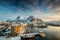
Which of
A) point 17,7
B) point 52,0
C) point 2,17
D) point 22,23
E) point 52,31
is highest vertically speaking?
point 52,0

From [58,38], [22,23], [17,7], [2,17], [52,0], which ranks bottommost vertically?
[58,38]

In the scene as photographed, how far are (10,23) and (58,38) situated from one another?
1392mm

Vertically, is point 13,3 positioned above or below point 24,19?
above

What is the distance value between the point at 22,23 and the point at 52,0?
1.11 metres

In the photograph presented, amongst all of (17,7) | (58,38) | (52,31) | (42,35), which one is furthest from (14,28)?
(58,38)

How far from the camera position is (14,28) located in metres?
2.60

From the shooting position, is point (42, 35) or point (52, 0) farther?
point (52, 0)

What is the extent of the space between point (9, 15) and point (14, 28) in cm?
40

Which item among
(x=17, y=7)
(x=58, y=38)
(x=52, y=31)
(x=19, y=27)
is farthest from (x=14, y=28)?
(x=58, y=38)

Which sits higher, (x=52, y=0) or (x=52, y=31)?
(x=52, y=0)

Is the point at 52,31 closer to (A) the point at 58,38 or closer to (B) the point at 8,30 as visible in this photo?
(A) the point at 58,38

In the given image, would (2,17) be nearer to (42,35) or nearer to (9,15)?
(9,15)

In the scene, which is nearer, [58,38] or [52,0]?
[58,38]

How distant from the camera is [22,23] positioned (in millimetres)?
2666
